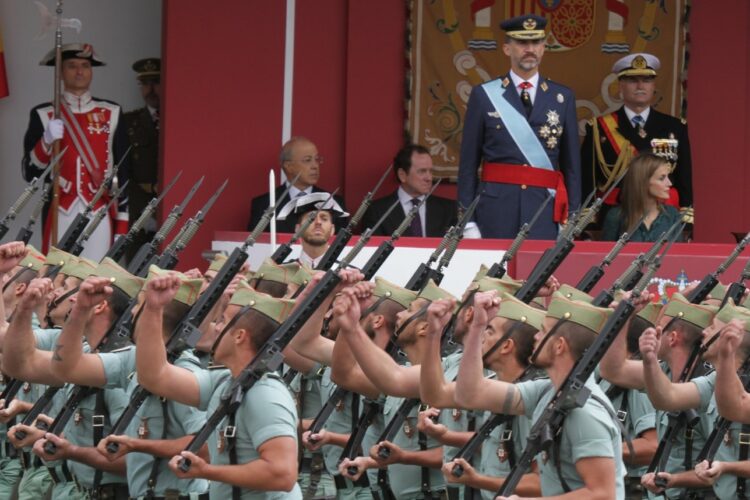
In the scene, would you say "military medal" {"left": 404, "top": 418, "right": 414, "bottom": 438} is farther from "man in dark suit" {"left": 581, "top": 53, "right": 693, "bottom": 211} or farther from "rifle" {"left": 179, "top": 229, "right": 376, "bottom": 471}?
"man in dark suit" {"left": 581, "top": 53, "right": 693, "bottom": 211}

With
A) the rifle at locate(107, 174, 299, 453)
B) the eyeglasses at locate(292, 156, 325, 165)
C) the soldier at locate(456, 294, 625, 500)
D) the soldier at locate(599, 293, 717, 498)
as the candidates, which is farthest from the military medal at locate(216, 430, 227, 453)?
the eyeglasses at locate(292, 156, 325, 165)

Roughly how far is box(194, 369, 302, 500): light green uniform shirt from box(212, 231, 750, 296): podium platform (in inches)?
145

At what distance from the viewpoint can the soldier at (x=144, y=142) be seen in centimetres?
1462

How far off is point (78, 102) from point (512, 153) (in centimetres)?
406

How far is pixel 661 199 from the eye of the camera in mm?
11359

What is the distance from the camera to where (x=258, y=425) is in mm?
6832

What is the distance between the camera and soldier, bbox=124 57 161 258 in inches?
576

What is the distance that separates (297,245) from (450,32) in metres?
3.12

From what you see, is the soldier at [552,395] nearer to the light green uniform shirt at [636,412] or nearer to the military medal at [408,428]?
the military medal at [408,428]

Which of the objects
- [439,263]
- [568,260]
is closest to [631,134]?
[568,260]

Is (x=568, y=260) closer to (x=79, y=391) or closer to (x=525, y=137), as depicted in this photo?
(x=525, y=137)

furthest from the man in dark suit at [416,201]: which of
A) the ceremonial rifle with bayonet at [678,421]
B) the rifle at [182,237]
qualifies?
the ceremonial rifle with bayonet at [678,421]

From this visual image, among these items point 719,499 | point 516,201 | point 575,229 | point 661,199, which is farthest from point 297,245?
point 719,499

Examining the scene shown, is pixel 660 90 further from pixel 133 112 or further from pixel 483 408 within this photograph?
pixel 483 408
